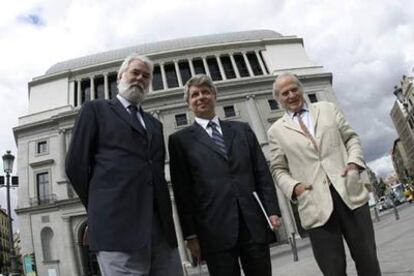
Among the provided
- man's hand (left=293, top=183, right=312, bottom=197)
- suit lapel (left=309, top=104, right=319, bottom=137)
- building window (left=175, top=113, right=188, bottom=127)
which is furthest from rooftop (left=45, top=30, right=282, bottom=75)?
man's hand (left=293, top=183, right=312, bottom=197)

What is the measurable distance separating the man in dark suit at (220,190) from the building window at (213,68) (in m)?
34.6

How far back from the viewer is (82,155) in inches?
102

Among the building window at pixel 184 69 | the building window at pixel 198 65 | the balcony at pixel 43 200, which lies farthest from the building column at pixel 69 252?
the building window at pixel 198 65

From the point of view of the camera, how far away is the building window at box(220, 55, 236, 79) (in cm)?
3791

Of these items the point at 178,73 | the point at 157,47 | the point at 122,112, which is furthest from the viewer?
the point at 157,47

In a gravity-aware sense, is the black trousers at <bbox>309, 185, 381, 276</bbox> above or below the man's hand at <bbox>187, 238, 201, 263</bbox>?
below

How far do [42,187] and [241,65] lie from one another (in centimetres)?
2293

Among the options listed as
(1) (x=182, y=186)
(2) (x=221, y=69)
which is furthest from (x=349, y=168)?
(2) (x=221, y=69)

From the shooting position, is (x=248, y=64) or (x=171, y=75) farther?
Result: (x=248, y=64)

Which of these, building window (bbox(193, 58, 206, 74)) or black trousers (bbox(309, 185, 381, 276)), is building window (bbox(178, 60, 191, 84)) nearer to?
building window (bbox(193, 58, 206, 74))

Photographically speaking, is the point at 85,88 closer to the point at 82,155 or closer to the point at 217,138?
the point at 217,138

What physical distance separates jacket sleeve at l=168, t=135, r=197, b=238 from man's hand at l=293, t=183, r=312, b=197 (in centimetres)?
89

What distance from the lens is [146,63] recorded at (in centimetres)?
312

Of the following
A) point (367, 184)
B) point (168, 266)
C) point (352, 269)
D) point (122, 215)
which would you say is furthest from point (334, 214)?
point (352, 269)
